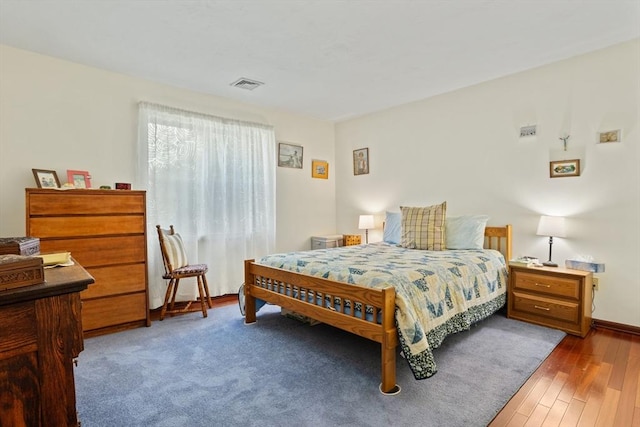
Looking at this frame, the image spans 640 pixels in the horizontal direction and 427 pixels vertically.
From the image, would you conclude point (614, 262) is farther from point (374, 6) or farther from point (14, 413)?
point (14, 413)

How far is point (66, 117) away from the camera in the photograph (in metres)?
3.12

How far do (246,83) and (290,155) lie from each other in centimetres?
139

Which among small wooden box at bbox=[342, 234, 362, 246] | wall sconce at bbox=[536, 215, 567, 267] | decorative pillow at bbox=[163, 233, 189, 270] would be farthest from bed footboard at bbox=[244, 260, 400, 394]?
small wooden box at bbox=[342, 234, 362, 246]

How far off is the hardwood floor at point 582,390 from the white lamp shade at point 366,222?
2.55 meters

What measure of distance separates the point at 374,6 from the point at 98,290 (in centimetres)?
311

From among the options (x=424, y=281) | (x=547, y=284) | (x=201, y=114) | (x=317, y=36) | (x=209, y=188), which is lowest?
(x=547, y=284)

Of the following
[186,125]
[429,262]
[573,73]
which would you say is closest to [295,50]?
[186,125]

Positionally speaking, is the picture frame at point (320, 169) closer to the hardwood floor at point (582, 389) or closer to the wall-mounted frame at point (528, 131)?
the wall-mounted frame at point (528, 131)

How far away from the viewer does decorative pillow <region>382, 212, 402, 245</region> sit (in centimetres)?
406

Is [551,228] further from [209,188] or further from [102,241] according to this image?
[102,241]

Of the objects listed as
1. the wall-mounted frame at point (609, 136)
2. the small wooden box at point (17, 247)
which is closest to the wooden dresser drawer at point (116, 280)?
the small wooden box at point (17, 247)

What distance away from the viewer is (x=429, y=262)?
2.76m

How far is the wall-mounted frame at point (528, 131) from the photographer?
11.1 ft

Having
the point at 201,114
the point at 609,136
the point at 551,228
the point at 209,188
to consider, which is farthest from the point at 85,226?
the point at 609,136
